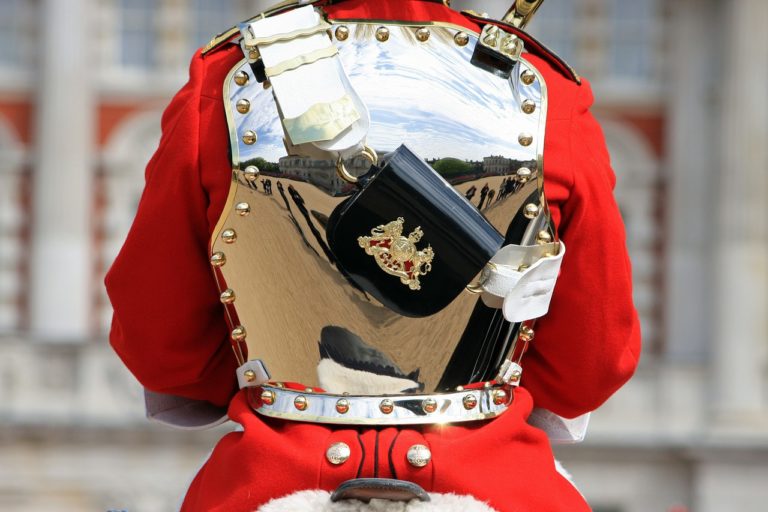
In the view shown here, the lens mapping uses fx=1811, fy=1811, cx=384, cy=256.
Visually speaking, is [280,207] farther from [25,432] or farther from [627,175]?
[627,175]

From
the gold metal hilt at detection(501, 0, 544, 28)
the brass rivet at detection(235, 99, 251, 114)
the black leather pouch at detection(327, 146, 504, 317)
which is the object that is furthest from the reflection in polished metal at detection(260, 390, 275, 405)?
the gold metal hilt at detection(501, 0, 544, 28)

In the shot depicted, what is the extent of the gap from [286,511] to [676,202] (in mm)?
16144

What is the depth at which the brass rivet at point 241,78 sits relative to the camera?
2711mm

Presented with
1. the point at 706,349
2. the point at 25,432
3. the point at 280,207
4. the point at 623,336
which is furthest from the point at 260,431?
the point at 706,349

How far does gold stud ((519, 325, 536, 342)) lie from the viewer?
108 inches

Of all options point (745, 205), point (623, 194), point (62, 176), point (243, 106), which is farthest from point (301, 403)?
point (623, 194)

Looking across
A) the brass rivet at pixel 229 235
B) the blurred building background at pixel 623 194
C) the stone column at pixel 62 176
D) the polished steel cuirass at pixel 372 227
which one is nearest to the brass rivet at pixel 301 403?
the polished steel cuirass at pixel 372 227

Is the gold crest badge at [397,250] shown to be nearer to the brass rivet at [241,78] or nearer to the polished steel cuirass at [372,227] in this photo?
the polished steel cuirass at [372,227]

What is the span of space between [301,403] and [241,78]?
0.49m

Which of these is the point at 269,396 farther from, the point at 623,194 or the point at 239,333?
the point at 623,194

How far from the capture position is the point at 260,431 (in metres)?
2.66

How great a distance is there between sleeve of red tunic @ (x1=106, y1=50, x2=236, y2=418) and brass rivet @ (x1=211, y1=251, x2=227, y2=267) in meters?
0.07

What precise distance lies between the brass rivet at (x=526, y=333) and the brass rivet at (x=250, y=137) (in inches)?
19.6

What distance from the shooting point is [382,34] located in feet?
8.87
